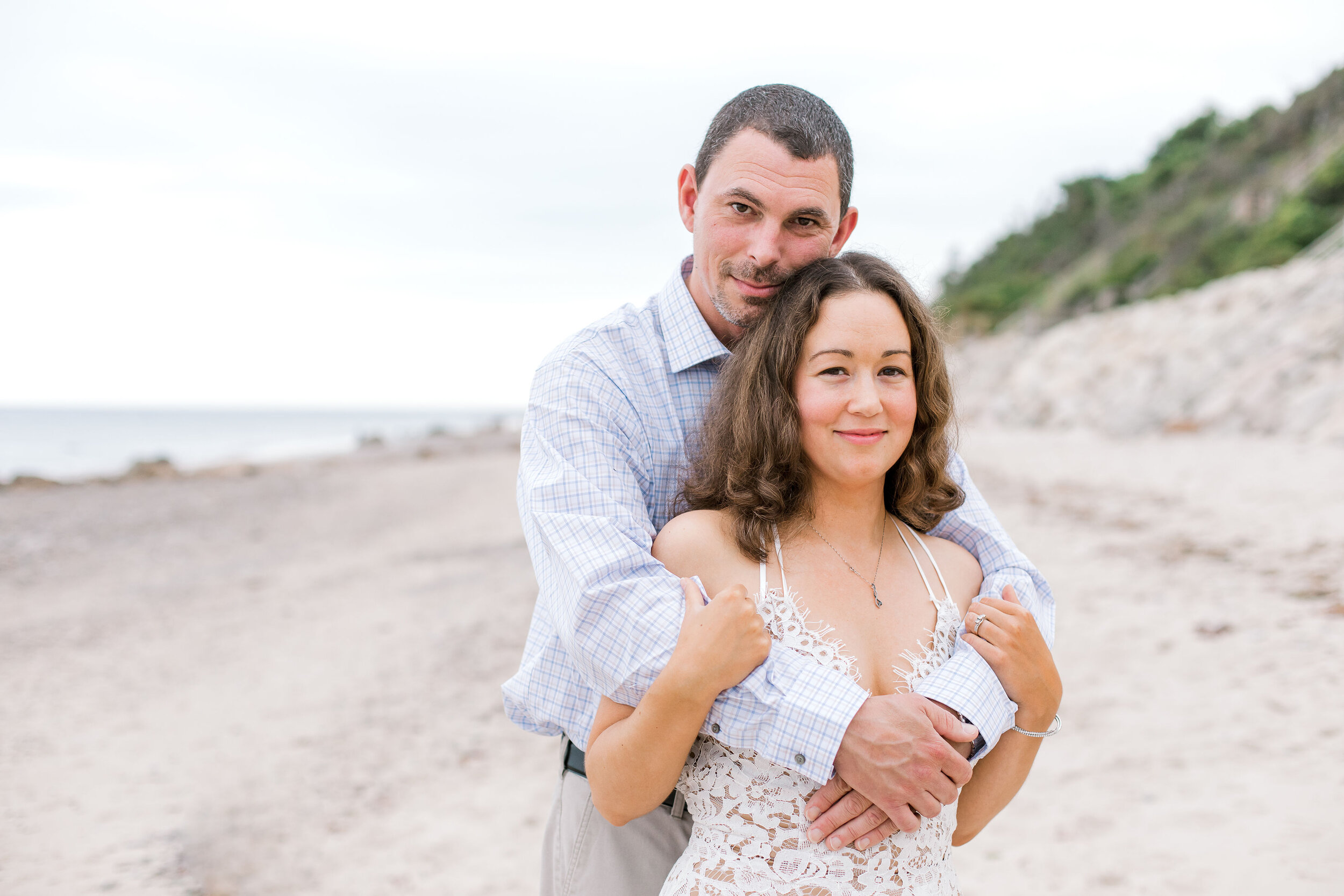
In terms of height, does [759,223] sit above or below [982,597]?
above

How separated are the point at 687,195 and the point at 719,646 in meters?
1.47

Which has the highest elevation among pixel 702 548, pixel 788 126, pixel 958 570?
pixel 788 126

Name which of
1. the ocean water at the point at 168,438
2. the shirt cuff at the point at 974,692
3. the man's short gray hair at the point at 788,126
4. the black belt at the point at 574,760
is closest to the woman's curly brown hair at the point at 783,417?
the man's short gray hair at the point at 788,126

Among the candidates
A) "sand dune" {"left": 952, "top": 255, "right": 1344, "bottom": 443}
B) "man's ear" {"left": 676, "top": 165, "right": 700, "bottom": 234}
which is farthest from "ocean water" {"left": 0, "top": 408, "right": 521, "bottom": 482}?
"man's ear" {"left": 676, "top": 165, "right": 700, "bottom": 234}

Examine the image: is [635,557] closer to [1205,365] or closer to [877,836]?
[877,836]

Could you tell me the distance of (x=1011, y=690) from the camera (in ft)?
6.93

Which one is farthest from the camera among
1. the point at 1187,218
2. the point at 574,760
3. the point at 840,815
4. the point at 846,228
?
the point at 1187,218

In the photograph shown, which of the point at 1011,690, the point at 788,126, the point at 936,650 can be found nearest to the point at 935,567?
the point at 936,650

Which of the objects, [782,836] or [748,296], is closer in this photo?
[782,836]

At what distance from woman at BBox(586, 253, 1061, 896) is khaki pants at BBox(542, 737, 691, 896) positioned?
0.61 feet

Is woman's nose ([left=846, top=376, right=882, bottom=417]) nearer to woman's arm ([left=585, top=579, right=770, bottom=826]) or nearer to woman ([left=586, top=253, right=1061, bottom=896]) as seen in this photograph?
woman ([left=586, top=253, right=1061, bottom=896])

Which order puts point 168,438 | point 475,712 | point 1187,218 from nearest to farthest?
1. point 475,712
2. point 1187,218
3. point 168,438

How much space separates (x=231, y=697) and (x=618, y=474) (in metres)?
7.02

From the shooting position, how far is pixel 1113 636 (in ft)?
22.4
